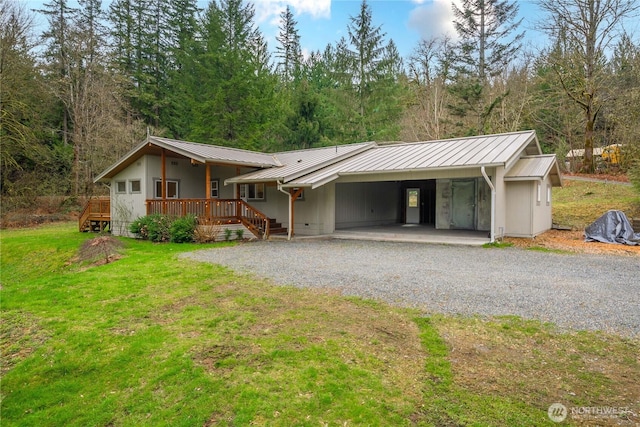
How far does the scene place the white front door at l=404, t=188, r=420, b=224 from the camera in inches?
693

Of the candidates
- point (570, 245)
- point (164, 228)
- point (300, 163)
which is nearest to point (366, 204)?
point (300, 163)

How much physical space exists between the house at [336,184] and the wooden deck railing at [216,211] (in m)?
0.04

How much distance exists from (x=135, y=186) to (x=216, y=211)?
4174 mm

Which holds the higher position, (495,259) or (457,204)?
(457,204)

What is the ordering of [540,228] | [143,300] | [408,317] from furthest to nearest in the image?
[540,228], [143,300], [408,317]

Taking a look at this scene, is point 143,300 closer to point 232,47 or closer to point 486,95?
point 232,47

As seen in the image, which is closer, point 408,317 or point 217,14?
point 408,317

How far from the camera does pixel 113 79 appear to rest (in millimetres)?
22688

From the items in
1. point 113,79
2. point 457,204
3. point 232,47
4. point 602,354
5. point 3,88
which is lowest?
point 602,354

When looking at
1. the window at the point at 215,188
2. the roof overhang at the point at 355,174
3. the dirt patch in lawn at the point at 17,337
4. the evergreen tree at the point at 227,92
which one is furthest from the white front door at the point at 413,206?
the dirt patch in lawn at the point at 17,337

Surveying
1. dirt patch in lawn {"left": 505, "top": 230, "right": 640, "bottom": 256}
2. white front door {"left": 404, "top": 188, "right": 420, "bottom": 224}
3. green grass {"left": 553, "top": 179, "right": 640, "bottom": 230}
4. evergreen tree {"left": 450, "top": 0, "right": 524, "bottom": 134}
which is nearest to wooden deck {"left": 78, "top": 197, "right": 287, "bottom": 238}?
white front door {"left": 404, "top": 188, "right": 420, "bottom": 224}

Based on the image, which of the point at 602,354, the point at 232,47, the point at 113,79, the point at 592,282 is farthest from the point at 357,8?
the point at 602,354

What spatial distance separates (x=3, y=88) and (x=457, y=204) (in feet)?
74.0

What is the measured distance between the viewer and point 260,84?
24.0 meters
